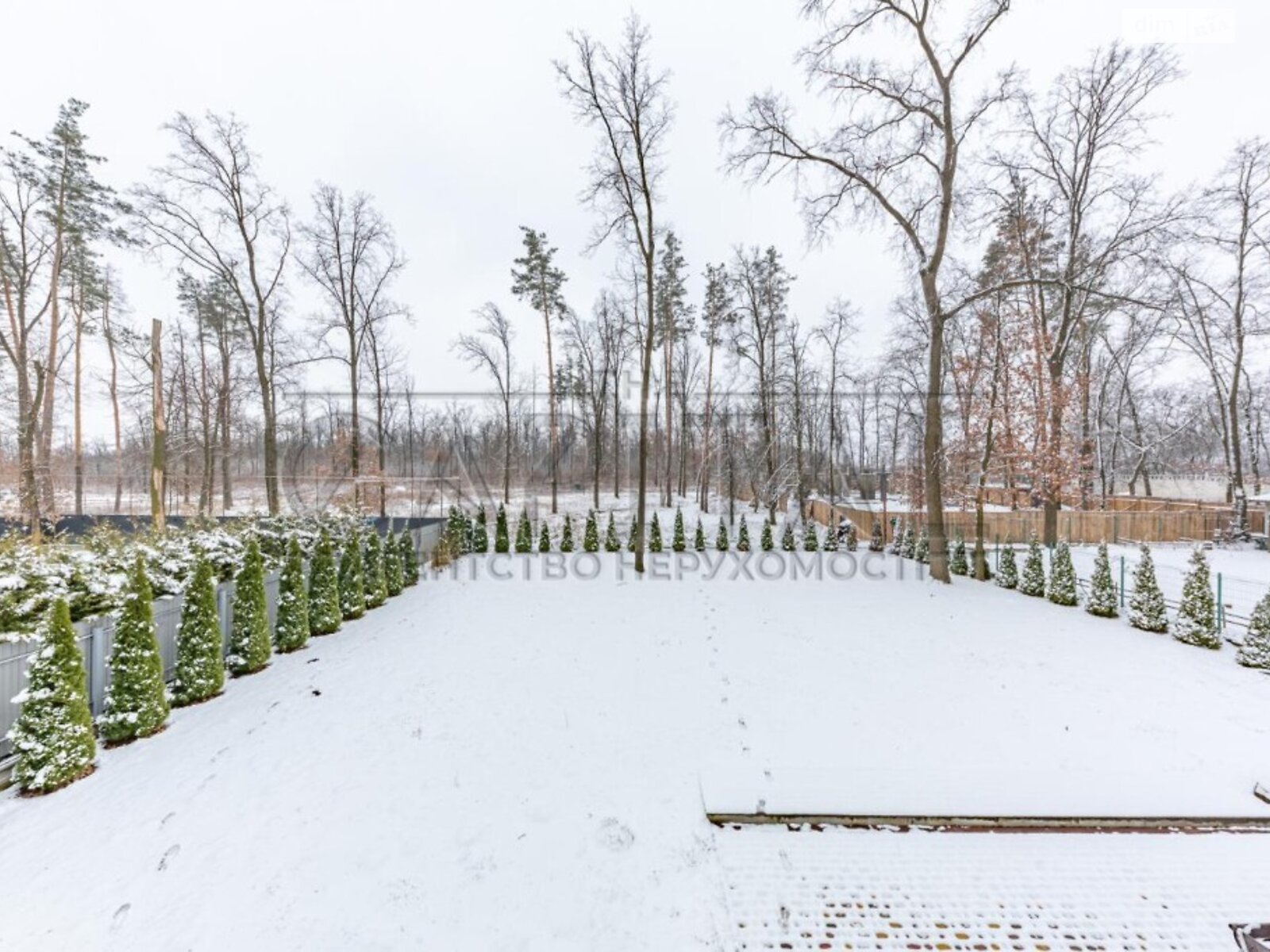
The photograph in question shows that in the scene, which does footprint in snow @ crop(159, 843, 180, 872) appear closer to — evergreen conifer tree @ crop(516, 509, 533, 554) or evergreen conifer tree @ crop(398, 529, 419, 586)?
evergreen conifer tree @ crop(398, 529, 419, 586)

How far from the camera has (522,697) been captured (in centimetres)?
497

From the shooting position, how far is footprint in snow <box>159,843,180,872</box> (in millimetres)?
2805

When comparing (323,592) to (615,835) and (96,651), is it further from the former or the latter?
(615,835)

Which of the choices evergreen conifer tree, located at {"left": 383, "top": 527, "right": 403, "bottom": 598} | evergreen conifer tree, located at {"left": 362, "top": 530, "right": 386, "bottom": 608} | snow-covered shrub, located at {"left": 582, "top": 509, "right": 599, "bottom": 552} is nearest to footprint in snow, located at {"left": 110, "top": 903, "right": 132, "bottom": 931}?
evergreen conifer tree, located at {"left": 362, "top": 530, "right": 386, "bottom": 608}

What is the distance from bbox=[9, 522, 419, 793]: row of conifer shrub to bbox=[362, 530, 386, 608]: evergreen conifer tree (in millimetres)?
29

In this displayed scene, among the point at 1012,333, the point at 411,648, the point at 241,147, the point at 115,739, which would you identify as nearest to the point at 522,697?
the point at 411,648

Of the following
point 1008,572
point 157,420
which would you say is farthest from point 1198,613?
point 157,420

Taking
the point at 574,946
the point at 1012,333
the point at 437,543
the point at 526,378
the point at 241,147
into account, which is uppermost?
the point at 241,147

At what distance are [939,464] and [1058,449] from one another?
7.57ft

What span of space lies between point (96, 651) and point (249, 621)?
1369 mm

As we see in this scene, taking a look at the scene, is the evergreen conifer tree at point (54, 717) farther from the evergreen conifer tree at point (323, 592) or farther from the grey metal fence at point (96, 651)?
the evergreen conifer tree at point (323, 592)

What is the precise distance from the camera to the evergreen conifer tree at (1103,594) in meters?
7.86

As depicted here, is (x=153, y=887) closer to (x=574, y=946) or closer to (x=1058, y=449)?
(x=574, y=946)

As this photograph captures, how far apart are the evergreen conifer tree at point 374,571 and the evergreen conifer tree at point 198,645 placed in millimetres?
3315
